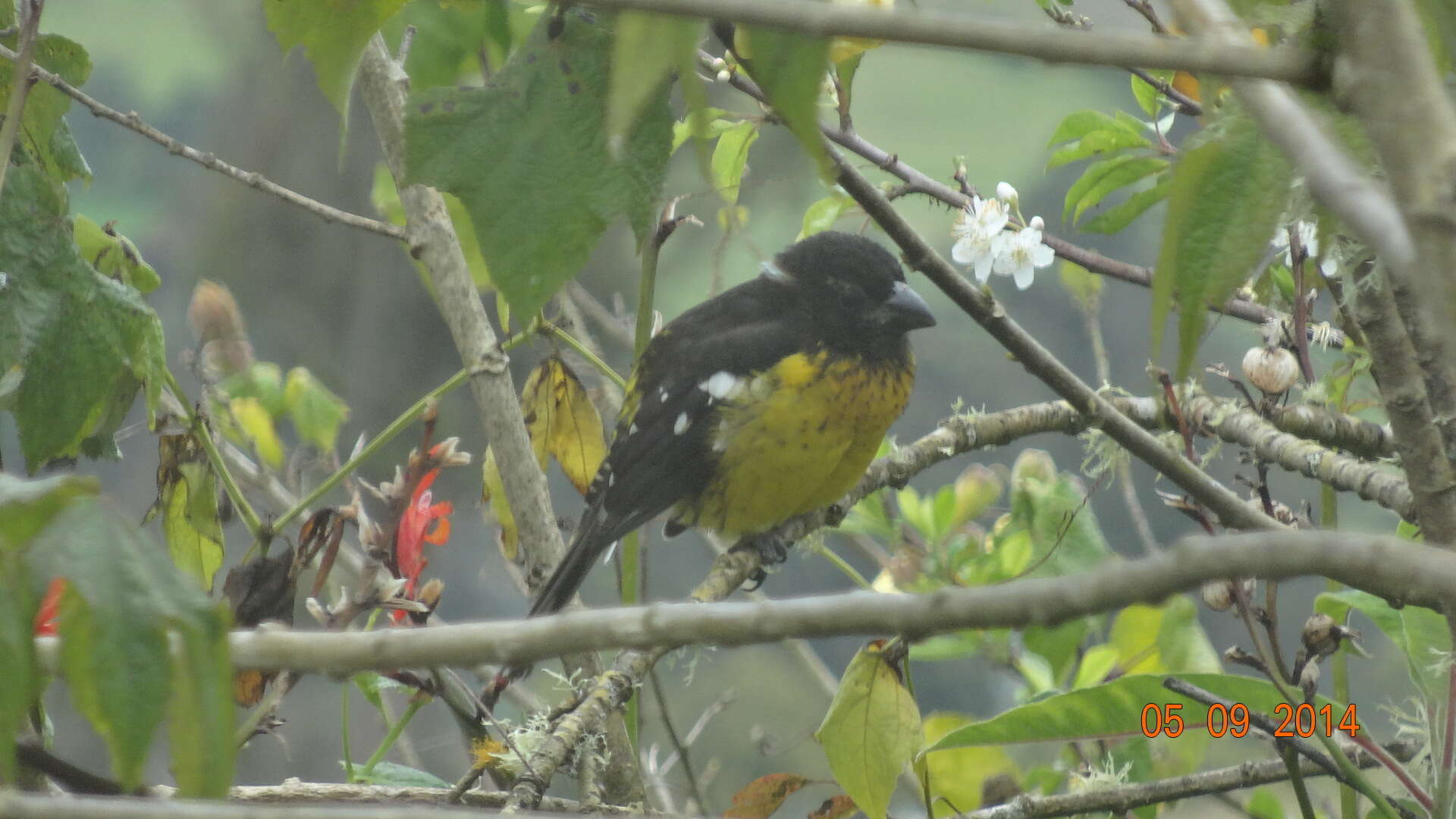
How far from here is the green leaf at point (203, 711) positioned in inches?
23.5

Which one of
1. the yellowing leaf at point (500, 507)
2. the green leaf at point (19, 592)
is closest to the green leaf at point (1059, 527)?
the yellowing leaf at point (500, 507)

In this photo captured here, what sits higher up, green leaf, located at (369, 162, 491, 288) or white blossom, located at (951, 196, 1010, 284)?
green leaf, located at (369, 162, 491, 288)

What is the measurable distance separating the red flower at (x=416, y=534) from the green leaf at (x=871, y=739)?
0.55 metres

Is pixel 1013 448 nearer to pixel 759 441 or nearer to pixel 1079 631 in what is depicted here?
pixel 759 441

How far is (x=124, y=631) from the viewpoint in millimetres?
A: 594

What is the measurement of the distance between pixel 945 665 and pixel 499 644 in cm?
380

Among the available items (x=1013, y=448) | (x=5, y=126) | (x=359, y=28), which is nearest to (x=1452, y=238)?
(x=359, y=28)

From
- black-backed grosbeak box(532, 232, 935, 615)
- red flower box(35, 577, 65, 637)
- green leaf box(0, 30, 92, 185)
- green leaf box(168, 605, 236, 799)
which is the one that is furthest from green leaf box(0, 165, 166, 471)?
black-backed grosbeak box(532, 232, 935, 615)

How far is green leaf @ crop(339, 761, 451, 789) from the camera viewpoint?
176 centimetres

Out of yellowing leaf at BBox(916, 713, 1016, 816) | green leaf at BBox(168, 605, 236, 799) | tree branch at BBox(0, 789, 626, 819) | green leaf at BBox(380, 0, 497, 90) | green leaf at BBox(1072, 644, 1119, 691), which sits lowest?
yellowing leaf at BBox(916, 713, 1016, 816)

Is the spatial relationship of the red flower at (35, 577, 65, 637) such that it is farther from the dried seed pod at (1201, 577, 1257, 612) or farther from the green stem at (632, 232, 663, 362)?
the dried seed pod at (1201, 577, 1257, 612)

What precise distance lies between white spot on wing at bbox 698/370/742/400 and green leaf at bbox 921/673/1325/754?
139cm

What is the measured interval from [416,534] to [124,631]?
1003 mm
